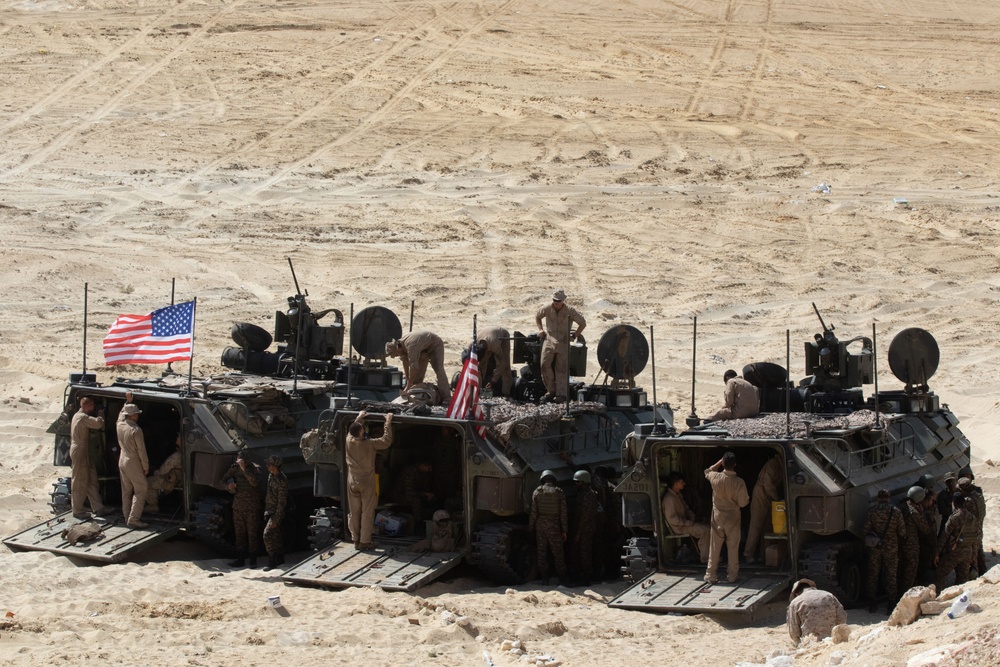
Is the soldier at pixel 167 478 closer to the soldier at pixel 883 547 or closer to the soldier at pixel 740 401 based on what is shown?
the soldier at pixel 740 401

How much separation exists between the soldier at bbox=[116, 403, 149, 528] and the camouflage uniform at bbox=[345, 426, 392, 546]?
7.84ft

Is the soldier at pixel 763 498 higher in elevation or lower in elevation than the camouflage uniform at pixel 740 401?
lower

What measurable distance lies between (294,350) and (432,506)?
3678 mm

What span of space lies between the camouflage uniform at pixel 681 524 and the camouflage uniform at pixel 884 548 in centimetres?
139

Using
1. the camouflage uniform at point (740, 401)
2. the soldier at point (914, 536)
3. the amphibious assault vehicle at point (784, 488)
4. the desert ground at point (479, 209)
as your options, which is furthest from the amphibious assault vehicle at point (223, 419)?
the soldier at point (914, 536)

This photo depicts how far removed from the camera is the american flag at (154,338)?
17312 mm

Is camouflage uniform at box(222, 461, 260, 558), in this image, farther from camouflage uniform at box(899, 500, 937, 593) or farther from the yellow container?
camouflage uniform at box(899, 500, 937, 593)

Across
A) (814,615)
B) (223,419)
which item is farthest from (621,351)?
(814,615)

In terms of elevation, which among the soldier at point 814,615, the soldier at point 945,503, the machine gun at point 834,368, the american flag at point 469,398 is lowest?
the soldier at point 814,615

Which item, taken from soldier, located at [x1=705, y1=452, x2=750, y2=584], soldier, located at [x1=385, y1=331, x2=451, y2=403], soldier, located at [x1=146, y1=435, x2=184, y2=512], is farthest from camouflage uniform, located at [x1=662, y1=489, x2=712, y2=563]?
soldier, located at [x1=146, y1=435, x2=184, y2=512]

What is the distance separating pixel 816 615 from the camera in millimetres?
12281

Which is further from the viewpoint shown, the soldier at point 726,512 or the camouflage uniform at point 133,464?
the camouflage uniform at point 133,464

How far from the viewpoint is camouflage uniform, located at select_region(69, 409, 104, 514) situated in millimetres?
17297

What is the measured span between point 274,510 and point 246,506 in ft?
0.99
